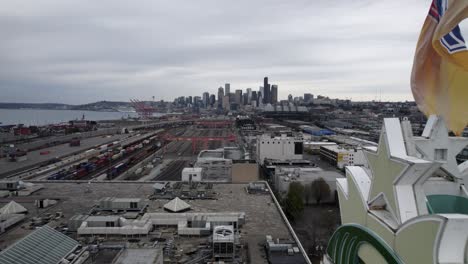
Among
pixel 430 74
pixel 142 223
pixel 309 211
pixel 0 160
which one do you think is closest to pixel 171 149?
pixel 0 160

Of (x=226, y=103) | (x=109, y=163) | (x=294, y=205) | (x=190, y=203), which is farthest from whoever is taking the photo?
(x=226, y=103)

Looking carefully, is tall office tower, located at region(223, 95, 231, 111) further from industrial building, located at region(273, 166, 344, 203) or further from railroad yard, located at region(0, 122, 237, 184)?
industrial building, located at region(273, 166, 344, 203)

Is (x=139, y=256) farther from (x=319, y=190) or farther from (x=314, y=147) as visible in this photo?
(x=314, y=147)

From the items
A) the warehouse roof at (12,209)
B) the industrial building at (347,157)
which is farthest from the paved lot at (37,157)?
the industrial building at (347,157)

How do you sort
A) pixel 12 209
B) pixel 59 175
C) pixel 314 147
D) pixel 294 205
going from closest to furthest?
pixel 12 209
pixel 294 205
pixel 59 175
pixel 314 147

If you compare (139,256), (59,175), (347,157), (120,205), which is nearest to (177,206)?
(120,205)

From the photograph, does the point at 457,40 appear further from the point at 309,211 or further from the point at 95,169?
the point at 95,169

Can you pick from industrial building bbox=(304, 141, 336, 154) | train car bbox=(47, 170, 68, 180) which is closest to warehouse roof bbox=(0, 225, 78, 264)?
train car bbox=(47, 170, 68, 180)
